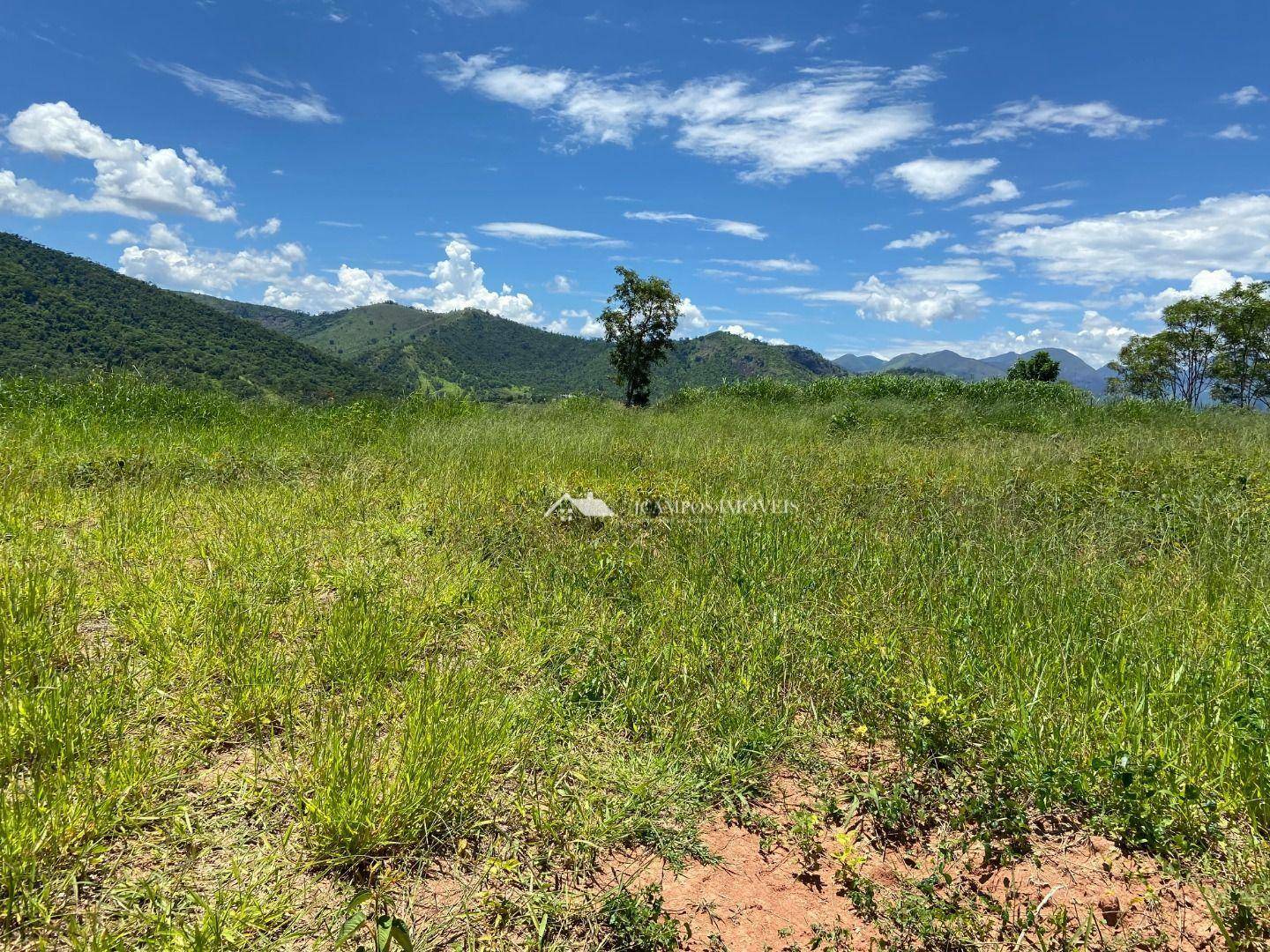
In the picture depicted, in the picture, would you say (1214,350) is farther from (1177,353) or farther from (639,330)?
(639,330)

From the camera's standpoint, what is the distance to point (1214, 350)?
143ft

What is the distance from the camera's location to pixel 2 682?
257 cm

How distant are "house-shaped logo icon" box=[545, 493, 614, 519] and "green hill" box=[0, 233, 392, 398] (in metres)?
59.7

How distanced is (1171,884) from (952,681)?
1.08 metres

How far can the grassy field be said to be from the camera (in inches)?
78.7

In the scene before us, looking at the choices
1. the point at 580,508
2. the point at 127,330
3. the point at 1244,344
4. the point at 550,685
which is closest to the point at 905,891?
the point at 550,685

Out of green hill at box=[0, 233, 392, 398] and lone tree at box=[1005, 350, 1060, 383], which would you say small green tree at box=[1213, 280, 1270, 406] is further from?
green hill at box=[0, 233, 392, 398]

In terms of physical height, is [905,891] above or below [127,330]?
below

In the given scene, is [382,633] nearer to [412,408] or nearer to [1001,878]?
[1001,878]

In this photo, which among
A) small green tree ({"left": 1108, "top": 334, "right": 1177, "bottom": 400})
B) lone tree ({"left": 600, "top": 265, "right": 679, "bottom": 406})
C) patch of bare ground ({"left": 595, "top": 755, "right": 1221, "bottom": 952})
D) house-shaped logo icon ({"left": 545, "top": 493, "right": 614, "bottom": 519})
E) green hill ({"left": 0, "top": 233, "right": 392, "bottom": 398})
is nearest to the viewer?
patch of bare ground ({"left": 595, "top": 755, "right": 1221, "bottom": 952})

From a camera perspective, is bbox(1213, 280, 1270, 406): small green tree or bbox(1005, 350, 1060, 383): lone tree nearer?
bbox(1213, 280, 1270, 406): small green tree

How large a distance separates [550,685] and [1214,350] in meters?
59.7

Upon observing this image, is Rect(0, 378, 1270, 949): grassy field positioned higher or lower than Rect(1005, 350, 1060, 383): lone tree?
lower

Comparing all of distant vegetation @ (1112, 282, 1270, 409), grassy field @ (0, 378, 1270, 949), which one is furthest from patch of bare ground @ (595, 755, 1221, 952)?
distant vegetation @ (1112, 282, 1270, 409)
